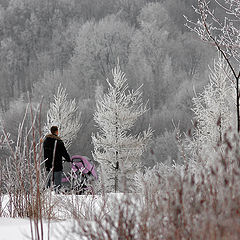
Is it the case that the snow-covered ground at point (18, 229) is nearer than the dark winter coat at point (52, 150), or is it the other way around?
the snow-covered ground at point (18, 229)

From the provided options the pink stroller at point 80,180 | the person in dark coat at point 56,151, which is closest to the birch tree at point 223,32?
the pink stroller at point 80,180

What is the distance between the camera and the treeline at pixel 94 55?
35.3 m

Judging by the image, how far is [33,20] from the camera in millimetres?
56938

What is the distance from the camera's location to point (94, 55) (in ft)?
148

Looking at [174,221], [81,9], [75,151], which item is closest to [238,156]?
[174,221]

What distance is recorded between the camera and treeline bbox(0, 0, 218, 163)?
116ft

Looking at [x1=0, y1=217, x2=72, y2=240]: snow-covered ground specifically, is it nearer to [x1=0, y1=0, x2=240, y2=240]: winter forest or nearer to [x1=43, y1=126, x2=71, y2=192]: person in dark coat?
[x1=0, y1=0, x2=240, y2=240]: winter forest

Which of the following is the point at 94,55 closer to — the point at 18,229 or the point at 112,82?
the point at 112,82

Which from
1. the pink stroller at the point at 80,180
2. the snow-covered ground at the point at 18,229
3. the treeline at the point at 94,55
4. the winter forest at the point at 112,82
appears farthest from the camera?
the treeline at the point at 94,55

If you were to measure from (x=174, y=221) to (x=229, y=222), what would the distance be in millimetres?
391

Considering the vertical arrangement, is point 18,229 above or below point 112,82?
below

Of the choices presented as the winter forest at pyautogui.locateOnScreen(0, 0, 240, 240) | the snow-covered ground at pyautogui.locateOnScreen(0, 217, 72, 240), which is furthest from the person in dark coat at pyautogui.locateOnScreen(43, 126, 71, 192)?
the snow-covered ground at pyautogui.locateOnScreen(0, 217, 72, 240)

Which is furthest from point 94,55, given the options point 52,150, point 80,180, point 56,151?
point 80,180

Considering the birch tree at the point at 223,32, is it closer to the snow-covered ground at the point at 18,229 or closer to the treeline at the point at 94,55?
the snow-covered ground at the point at 18,229
